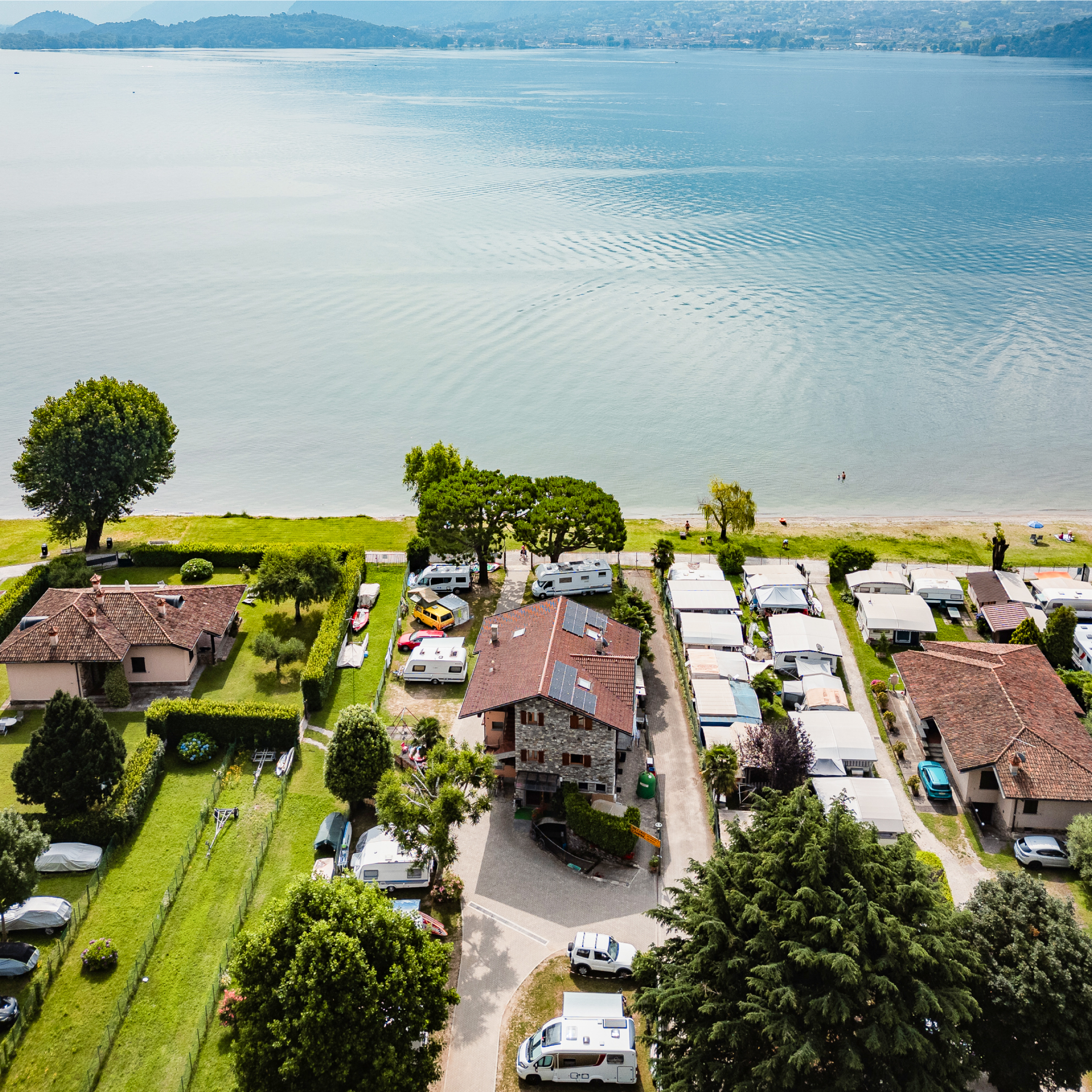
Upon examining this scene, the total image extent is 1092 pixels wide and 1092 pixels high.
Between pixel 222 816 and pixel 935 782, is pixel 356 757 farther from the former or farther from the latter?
pixel 935 782

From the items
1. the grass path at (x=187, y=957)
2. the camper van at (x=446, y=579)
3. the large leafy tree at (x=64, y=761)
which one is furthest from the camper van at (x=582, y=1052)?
the camper van at (x=446, y=579)

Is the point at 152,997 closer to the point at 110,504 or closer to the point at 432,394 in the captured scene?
the point at 110,504

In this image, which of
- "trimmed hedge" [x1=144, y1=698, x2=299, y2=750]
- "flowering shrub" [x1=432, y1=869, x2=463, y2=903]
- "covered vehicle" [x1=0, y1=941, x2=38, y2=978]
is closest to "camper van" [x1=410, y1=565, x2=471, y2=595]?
"trimmed hedge" [x1=144, y1=698, x2=299, y2=750]

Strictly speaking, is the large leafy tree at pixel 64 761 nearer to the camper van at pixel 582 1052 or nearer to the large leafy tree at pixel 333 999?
the large leafy tree at pixel 333 999

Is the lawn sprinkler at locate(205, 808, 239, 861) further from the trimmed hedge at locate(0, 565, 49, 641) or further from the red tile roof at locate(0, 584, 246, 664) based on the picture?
the trimmed hedge at locate(0, 565, 49, 641)

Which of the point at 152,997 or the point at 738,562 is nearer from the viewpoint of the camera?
the point at 152,997

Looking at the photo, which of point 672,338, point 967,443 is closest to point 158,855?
point 967,443

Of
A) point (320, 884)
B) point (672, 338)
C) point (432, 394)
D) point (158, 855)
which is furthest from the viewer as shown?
point (672, 338)
